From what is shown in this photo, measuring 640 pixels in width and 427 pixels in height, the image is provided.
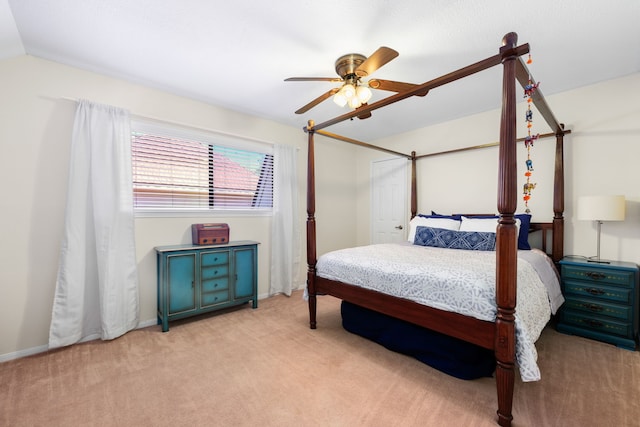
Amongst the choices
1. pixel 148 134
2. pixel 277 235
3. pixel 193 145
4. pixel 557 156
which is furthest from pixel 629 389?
pixel 148 134

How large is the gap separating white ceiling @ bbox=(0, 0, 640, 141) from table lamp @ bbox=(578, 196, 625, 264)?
45.9 inches

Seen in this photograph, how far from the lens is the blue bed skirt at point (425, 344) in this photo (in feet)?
6.09

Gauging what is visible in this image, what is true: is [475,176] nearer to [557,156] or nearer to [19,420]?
[557,156]

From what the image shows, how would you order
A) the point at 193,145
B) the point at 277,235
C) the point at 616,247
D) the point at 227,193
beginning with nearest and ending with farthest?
the point at 616,247 < the point at 193,145 < the point at 227,193 < the point at 277,235

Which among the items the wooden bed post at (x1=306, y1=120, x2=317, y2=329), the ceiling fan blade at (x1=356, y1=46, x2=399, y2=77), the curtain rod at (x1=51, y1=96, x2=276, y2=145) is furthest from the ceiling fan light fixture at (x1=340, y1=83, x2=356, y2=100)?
the curtain rod at (x1=51, y1=96, x2=276, y2=145)

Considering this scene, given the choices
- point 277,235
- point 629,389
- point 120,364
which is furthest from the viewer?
point 277,235

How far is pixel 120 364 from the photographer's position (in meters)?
2.05

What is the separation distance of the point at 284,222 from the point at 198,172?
1256 millimetres

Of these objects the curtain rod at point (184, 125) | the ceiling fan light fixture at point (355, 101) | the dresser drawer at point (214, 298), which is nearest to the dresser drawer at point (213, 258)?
the dresser drawer at point (214, 298)

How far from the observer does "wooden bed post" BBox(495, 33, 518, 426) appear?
1.41 meters

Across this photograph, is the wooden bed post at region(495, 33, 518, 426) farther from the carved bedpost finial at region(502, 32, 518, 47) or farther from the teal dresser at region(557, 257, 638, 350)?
the teal dresser at region(557, 257, 638, 350)

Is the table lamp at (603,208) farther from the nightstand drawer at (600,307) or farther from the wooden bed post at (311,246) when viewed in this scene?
the wooden bed post at (311,246)

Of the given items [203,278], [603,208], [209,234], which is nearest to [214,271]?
[203,278]

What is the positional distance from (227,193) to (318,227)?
1.56 metres
